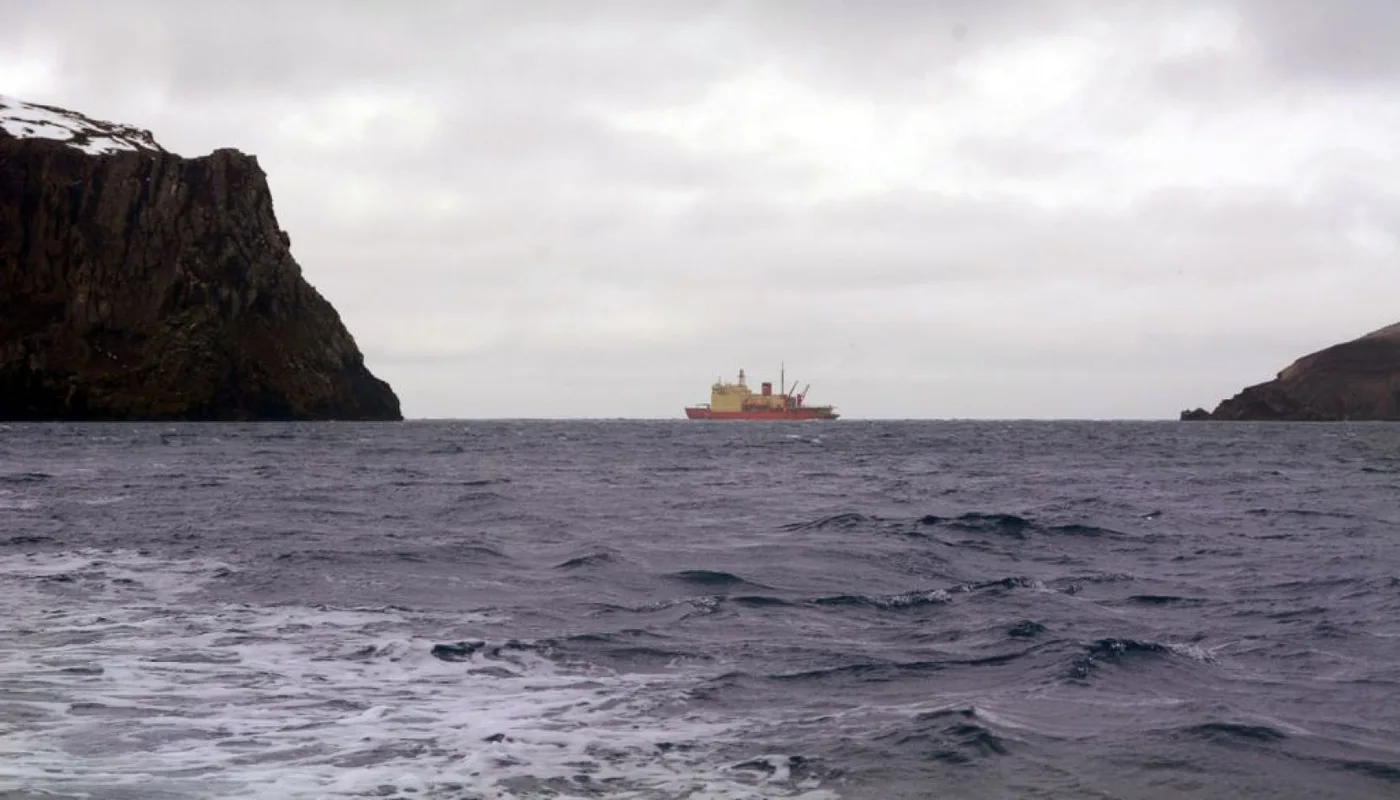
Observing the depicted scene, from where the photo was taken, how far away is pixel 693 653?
557 inches

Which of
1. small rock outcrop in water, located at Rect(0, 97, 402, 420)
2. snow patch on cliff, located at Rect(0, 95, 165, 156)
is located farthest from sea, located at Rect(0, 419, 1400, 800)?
snow patch on cliff, located at Rect(0, 95, 165, 156)

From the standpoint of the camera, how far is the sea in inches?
373

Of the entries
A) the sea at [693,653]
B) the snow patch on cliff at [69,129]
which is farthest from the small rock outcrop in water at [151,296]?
the sea at [693,653]

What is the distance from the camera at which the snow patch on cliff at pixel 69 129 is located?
502ft

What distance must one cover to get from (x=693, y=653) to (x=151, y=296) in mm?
141785

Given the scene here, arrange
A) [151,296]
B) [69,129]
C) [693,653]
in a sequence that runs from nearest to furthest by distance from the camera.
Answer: [693,653]
[151,296]
[69,129]

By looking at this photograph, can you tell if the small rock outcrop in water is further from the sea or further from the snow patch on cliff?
the sea

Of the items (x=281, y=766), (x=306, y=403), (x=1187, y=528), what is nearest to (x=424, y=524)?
(x=1187, y=528)

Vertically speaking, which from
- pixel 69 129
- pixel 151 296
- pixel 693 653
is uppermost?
pixel 69 129

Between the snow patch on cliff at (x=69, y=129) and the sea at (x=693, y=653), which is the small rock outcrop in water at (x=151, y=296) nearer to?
the snow patch on cliff at (x=69, y=129)

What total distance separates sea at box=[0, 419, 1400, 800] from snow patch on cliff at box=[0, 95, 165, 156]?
455ft

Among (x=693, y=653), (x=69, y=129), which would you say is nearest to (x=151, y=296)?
(x=69, y=129)

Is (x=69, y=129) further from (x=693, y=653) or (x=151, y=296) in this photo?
(x=693, y=653)

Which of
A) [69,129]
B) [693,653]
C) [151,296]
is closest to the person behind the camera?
[693,653]
